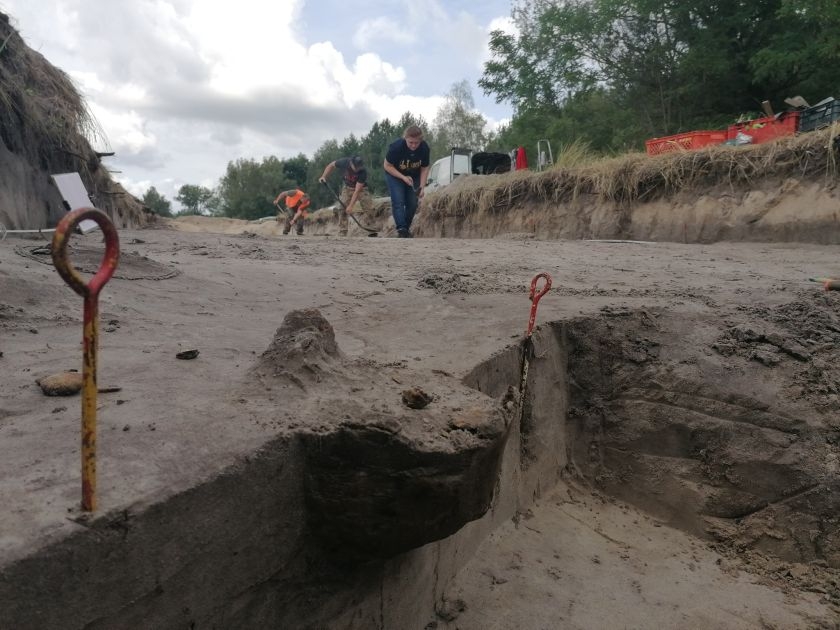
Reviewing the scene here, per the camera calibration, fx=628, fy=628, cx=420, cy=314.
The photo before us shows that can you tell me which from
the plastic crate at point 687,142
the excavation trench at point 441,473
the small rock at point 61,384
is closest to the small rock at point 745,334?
the excavation trench at point 441,473

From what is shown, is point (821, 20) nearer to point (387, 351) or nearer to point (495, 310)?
point (495, 310)

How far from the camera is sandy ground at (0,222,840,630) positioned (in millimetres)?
1381

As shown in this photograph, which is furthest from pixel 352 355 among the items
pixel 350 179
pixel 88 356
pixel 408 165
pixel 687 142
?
pixel 350 179

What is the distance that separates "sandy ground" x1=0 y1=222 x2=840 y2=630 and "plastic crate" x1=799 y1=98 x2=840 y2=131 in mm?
3408

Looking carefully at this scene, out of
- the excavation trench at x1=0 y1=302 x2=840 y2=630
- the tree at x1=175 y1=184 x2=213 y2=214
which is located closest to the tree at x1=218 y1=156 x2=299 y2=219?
the tree at x1=175 y1=184 x2=213 y2=214

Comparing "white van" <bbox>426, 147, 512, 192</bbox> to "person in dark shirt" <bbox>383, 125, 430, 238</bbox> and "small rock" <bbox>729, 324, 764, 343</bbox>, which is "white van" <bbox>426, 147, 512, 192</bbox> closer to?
"person in dark shirt" <bbox>383, 125, 430, 238</bbox>

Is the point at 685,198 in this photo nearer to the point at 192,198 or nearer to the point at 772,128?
the point at 772,128

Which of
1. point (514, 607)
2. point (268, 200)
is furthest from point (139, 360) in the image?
point (268, 200)

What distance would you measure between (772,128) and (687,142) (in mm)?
989

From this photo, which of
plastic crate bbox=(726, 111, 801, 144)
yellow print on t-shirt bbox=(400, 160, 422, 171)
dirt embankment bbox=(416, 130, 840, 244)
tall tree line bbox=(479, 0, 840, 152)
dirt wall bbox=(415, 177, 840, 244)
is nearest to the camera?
dirt wall bbox=(415, 177, 840, 244)

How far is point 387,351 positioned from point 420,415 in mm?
827

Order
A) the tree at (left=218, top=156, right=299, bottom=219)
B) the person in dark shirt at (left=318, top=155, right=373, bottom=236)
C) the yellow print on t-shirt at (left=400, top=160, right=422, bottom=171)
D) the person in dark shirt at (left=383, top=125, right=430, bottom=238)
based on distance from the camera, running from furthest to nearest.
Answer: the tree at (left=218, top=156, right=299, bottom=219) < the person in dark shirt at (left=318, top=155, right=373, bottom=236) < the yellow print on t-shirt at (left=400, top=160, right=422, bottom=171) < the person in dark shirt at (left=383, top=125, right=430, bottom=238)

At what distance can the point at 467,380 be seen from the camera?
2275mm

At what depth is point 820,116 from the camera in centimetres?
743
